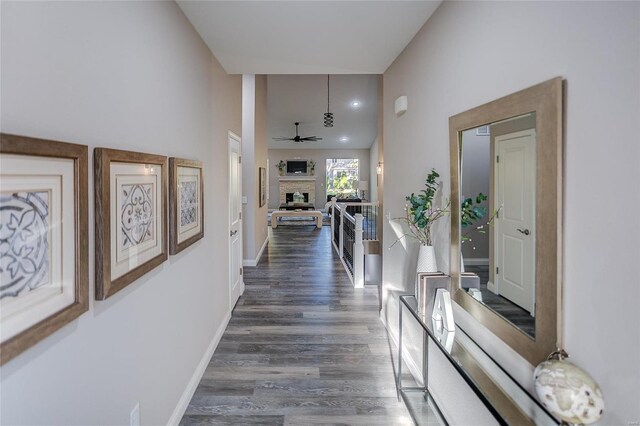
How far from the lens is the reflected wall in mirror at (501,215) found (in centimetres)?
136

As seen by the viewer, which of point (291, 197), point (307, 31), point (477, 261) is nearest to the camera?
point (477, 261)

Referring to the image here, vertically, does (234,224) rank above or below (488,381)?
above

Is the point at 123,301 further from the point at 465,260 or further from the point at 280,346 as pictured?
the point at 280,346

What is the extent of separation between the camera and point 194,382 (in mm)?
2498

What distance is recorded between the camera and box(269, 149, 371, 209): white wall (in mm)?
14375

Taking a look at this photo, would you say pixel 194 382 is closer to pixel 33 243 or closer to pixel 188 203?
pixel 188 203

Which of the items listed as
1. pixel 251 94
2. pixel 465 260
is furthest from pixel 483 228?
pixel 251 94

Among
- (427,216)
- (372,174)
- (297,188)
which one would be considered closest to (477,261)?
(427,216)

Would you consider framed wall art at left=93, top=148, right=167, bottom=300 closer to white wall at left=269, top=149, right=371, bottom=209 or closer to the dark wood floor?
the dark wood floor

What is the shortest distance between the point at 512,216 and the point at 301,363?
2103 millimetres

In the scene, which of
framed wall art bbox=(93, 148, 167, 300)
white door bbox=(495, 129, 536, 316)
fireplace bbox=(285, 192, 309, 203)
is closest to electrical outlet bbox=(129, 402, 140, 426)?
framed wall art bbox=(93, 148, 167, 300)

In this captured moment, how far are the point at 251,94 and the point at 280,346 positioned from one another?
4333 mm

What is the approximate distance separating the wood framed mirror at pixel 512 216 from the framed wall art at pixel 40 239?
1.61m

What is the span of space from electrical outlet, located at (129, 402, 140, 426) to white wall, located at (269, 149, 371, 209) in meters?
13.0
